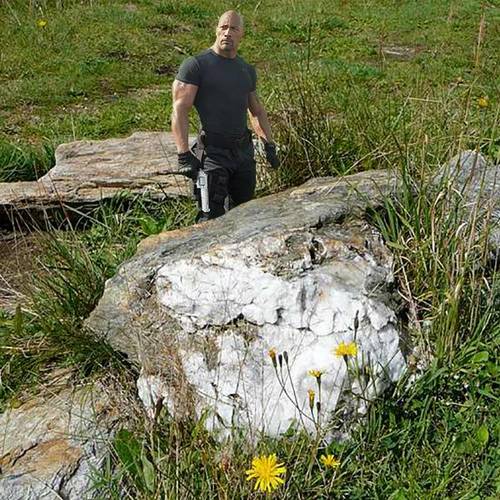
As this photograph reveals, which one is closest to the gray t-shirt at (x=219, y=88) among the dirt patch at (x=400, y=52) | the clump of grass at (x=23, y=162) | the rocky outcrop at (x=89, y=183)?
the rocky outcrop at (x=89, y=183)

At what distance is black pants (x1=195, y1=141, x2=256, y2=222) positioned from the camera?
15.8 feet

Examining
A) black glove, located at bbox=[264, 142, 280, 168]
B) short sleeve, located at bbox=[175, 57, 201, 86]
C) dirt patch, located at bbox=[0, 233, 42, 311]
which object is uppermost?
short sleeve, located at bbox=[175, 57, 201, 86]

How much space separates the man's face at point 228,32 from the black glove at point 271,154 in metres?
0.67

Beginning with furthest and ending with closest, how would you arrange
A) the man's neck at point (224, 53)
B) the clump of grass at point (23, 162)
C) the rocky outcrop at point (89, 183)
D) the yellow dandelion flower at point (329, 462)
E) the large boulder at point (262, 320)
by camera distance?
1. the clump of grass at point (23, 162)
2. the rocky outcrop at point (89, 183)
3. the man's neck at point (224, 53)
4. the large boulder at point (262, 320)
5. the yellow dandelion flower at point (329, 462)

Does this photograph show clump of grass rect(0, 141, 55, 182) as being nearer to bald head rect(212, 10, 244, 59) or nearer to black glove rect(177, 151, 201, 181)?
black glove rect(177, 151, 201, 181)

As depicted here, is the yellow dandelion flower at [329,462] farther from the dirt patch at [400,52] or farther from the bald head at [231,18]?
the dirt patch at [400,52]

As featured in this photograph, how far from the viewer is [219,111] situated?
4688 millimetres

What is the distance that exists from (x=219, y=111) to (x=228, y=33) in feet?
1.51

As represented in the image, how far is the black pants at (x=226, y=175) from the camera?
15.8 ft

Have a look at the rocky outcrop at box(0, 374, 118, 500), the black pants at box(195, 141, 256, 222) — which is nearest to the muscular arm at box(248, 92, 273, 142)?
the black pants at box(195, 141, 256, 222)

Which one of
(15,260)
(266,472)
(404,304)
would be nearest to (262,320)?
(404,304)

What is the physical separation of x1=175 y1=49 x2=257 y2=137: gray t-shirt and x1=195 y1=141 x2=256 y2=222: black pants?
14cm

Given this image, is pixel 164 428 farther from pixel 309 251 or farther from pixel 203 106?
pixel 203 106

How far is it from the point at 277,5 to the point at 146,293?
11.0 m
